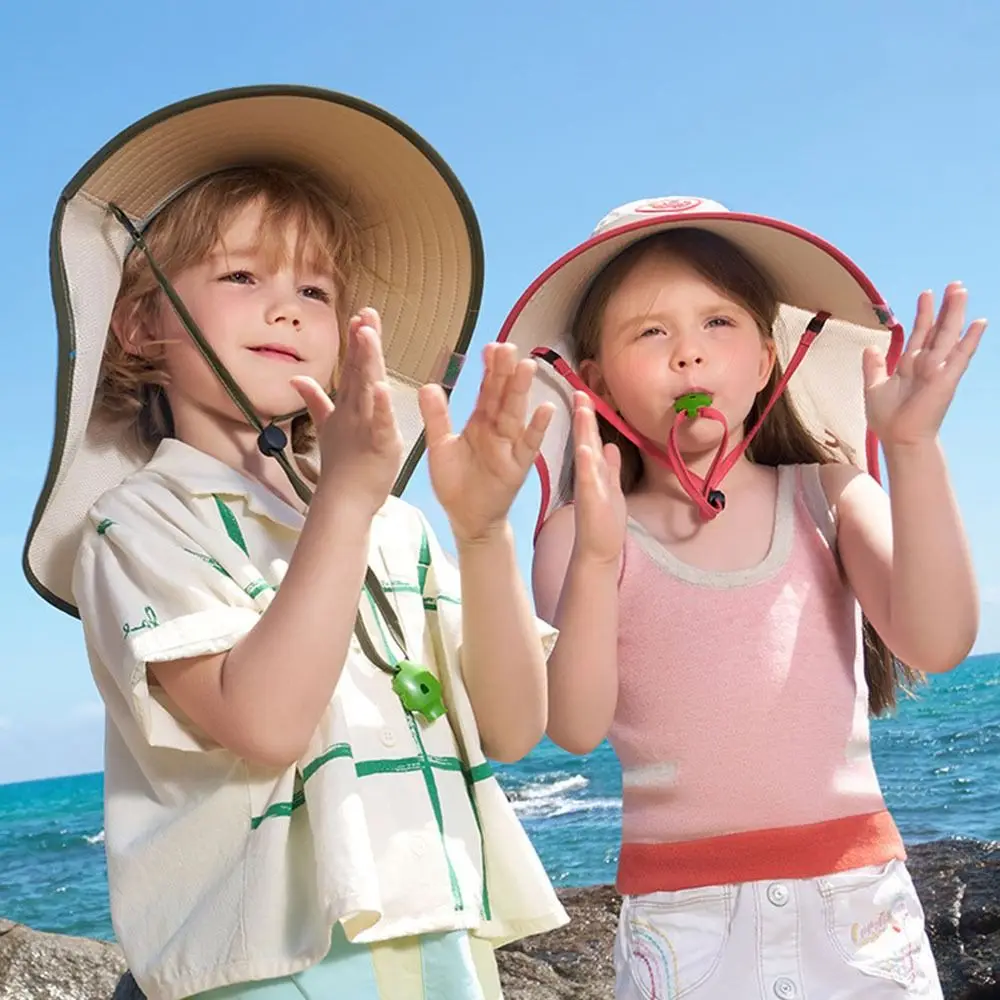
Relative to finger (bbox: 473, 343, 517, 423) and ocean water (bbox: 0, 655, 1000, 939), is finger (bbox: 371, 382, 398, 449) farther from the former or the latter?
ocean water (bbox: 0, 655, 1000, 939)

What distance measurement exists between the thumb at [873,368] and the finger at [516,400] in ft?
2.50

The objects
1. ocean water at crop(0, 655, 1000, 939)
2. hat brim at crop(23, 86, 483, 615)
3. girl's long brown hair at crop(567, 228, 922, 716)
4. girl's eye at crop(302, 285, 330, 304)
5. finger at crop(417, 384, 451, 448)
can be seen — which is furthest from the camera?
ocean water at crop(0, 655, 1000, 939)

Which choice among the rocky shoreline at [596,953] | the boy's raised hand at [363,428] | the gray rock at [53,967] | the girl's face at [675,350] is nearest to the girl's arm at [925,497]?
the girl's face at [675,350]

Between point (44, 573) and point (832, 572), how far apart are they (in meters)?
1.41

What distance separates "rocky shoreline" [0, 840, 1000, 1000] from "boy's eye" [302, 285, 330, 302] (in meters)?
4.07

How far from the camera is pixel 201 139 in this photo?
2.23 m

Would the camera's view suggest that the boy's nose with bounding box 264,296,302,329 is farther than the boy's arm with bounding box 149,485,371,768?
Yes

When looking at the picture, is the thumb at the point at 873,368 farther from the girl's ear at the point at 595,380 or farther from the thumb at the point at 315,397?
the thumb at the point at 315,397

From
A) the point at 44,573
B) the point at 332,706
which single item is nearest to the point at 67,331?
the point at 44,573

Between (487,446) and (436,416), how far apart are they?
9 centimetres

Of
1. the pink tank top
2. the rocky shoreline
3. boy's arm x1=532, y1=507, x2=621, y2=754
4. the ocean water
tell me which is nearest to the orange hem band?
the pink tank top

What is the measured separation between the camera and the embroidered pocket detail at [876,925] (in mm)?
2139

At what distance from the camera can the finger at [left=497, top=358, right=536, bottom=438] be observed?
5.87 ft

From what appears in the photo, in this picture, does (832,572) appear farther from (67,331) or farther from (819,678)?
(67,331)
